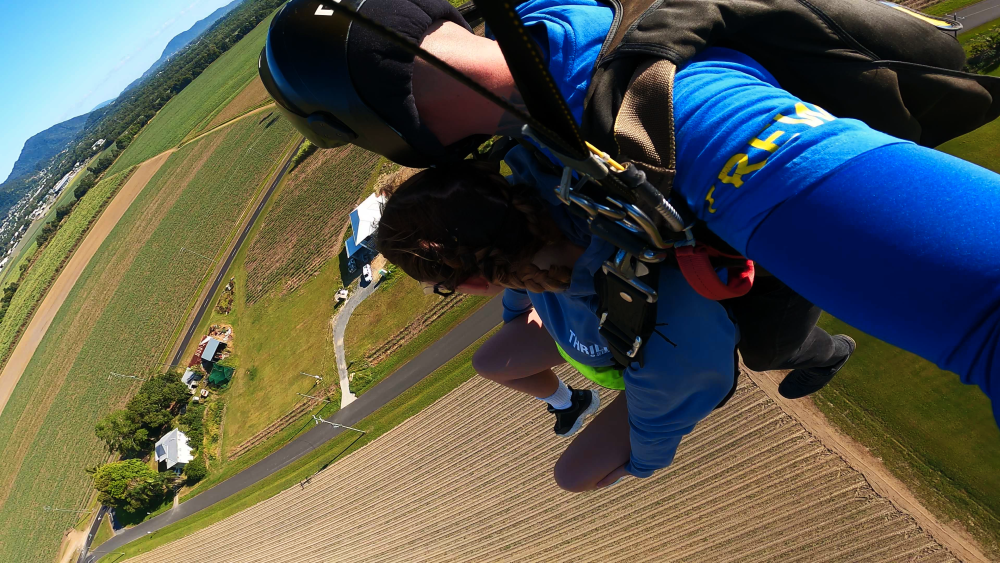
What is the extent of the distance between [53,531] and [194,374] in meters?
10.9

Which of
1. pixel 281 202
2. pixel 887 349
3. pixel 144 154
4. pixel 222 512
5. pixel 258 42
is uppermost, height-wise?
pixel 258 42

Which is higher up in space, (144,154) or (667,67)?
(144,154)

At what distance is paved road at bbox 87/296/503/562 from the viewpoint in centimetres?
1434

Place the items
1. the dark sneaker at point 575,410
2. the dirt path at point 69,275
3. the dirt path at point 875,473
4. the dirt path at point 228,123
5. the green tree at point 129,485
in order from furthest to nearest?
the dirt path at point 228,123
the dirt path at point 69,275
the green tree at point 129,485
the dirt path at point 875,473
the dark sneaker at point 575,410

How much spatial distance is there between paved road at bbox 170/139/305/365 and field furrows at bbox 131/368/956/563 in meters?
13.0

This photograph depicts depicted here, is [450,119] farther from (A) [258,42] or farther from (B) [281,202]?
(A) [258,42]

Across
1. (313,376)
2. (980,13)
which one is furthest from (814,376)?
(313,376)

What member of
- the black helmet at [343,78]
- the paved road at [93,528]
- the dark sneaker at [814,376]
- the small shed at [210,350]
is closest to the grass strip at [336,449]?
the paved road at [93,528]

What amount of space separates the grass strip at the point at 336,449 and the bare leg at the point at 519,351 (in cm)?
1002

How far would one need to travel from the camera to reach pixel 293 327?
21984 millimetres

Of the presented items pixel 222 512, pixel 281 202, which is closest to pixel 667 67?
pixel 222 512

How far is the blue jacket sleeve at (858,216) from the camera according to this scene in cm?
72

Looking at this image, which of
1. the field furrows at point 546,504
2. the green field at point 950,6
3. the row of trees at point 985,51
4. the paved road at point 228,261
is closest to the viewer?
the field furrows at point 546,504

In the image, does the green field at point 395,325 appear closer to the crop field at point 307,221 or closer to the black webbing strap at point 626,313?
the crop field at point 307,221
